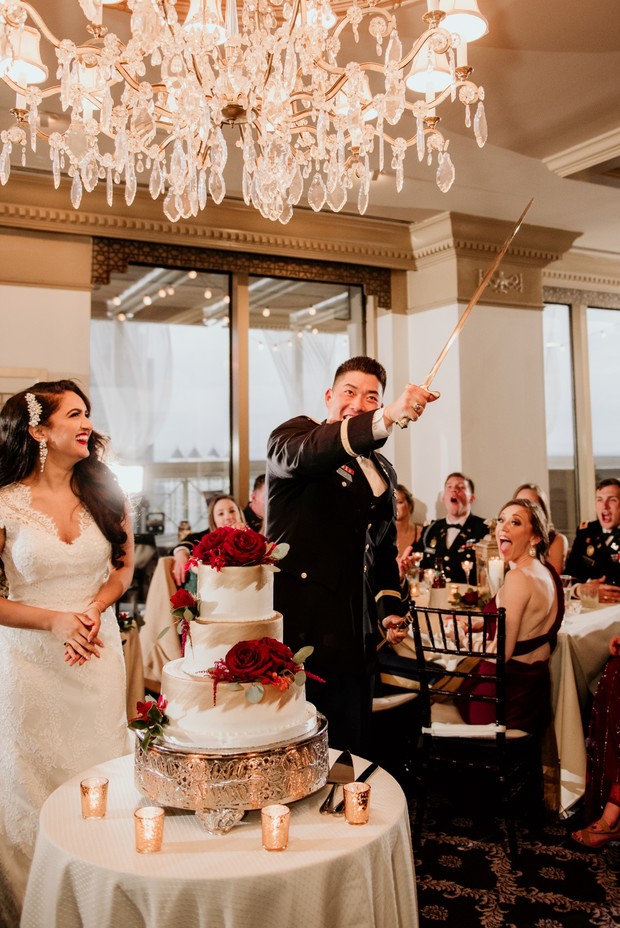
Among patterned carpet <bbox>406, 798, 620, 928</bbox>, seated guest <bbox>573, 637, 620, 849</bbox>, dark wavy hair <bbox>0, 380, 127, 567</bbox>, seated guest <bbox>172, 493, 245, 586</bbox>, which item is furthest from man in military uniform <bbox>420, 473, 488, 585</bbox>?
dark wavy hair <bbox>0, 380, 127, 567</bbox>

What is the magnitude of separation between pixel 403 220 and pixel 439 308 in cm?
79

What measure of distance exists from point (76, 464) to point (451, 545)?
3941 millimetres

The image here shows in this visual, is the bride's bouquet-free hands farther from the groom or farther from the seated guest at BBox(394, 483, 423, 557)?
the seated guest at BBox(394, 483, 423, 557)

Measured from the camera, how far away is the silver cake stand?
1569mm

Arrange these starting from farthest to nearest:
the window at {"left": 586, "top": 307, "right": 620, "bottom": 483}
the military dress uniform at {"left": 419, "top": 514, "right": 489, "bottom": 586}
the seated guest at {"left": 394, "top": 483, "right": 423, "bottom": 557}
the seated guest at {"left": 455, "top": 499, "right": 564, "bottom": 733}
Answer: the window at {"left": 586, "top": 307, "right": 620, "bottom": 483} → the seated guest at {"left": 394, "top": 483, "right": 423, "bottom": 557} → the military dress uniform at {"left": 419, "top": 514, "right": 489, "bottom": 586} → the seated guest at {"left": 455, "top": 499, "right": 564, "bottom": 733}

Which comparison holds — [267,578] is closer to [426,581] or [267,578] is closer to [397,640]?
[397,640]

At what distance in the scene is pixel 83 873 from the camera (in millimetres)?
1458

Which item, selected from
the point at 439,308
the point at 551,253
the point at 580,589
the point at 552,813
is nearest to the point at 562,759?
the point at 552,813

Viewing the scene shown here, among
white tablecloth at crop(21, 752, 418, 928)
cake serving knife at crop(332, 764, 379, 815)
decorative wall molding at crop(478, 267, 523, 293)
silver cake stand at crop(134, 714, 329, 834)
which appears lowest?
white tablecloth at crop(21, 752, 418, 928)

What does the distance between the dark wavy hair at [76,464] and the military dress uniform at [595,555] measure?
3.51 metres

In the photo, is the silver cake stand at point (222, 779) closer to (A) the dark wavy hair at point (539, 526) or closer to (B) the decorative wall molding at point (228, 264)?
(A) the dark wavy hair at point (539, 526)

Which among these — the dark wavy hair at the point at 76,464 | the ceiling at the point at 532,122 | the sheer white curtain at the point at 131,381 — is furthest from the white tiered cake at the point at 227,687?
the sheer white curtain at the point at 131,381

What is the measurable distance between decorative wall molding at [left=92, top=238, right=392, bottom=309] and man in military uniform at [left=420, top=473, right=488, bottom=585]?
6.13ft

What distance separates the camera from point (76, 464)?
2643mm
